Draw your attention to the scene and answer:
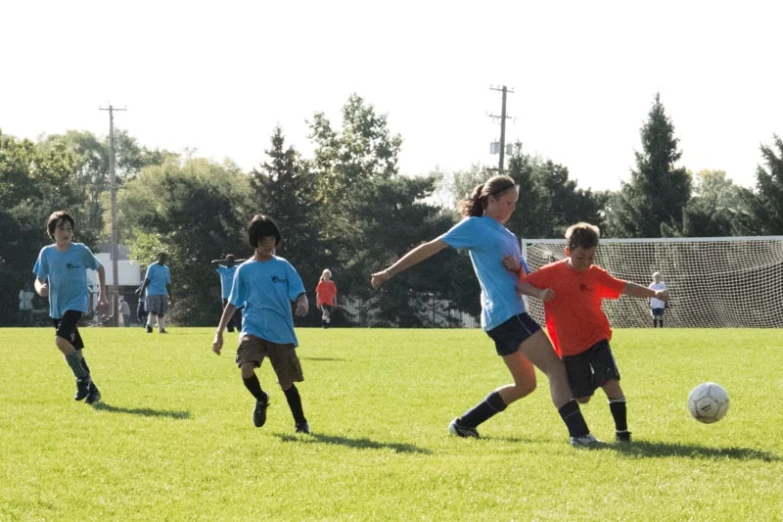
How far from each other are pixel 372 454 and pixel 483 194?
1.92 m

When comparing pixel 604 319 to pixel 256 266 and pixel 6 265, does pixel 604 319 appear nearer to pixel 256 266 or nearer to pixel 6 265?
pixel 256 266

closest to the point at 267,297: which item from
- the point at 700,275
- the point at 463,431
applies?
the point at 463,431

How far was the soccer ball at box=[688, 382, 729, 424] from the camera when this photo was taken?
808 cm

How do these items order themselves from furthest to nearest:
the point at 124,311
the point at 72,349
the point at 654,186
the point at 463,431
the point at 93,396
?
the point at 124,311 < the point at 654,186 < the point at 72,349 < the point at 93,396 < the point at 463,431

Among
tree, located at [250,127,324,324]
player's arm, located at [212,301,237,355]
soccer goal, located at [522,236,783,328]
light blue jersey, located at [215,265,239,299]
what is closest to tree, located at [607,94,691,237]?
soccer goal, located at [522,236,783,328]

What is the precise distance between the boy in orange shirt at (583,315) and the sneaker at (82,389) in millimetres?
5257

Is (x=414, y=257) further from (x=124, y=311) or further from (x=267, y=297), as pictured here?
(x=124, y=311)

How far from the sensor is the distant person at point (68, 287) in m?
11.2

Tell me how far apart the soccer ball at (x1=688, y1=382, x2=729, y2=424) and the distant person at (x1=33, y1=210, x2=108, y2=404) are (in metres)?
5.87

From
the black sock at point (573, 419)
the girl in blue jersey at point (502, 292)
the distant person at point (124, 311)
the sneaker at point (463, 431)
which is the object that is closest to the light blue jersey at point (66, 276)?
the sneaker at point (463, 431)

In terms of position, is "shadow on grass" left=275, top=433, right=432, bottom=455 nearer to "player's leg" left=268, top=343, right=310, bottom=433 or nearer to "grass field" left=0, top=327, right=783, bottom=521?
"grass field" left=0, top=327, right=783, bottom=521

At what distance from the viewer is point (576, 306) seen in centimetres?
789

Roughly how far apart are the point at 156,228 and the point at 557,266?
57993 millimetres

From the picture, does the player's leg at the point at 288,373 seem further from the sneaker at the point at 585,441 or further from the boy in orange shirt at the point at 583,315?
the sneaker at the point at 585,441
